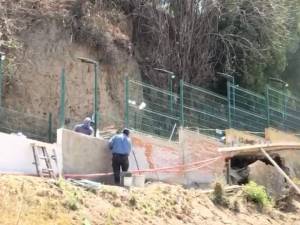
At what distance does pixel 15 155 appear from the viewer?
1532 cm

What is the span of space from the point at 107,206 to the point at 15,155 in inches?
105

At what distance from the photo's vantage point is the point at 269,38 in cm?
2953

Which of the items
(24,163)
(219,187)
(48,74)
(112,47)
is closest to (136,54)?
(112,47)

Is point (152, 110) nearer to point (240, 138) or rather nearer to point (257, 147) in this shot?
point (257, 147)

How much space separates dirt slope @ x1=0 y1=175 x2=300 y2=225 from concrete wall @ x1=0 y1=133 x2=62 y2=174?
1.49 metres

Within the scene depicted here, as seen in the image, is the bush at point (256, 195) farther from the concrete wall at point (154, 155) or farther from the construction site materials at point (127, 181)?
the construction site materials at point (127, 181)

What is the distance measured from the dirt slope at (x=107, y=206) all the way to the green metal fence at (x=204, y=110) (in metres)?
4.31

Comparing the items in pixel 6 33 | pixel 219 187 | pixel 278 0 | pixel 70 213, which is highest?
pixel 278 0

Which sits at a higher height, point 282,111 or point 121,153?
point 282,111

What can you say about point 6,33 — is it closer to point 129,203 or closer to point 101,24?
point 101,24

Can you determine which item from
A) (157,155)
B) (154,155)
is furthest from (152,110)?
(154,155)

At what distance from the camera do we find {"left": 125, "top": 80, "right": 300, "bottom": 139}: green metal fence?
835 inches

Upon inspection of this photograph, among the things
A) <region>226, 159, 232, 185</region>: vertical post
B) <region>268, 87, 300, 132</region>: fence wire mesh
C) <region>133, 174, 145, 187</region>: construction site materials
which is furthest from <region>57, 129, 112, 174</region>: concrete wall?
<region>268, 87, 300, 132</region>: fence wire mesh

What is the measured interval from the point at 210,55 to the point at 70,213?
16.7 metres
